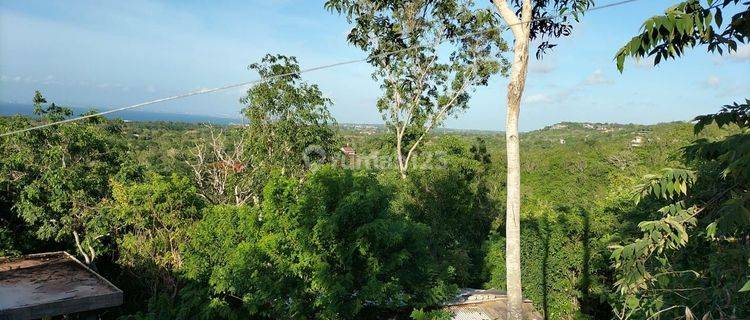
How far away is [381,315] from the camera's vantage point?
25.6ft

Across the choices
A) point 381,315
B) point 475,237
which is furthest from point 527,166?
point 381,315

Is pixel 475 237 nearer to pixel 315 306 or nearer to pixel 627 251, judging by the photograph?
pixel 315 306

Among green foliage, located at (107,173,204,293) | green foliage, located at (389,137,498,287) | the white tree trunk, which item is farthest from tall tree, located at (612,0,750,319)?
green foliage, located at (389,137,498,287)

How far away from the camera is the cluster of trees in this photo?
Answer: 292 centimetres

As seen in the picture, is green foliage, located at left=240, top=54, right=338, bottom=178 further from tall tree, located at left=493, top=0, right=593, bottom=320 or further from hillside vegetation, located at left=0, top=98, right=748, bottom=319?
tall tree, located at left=493, top=0, right=593, bottom=320

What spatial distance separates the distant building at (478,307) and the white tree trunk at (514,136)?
12.1ft

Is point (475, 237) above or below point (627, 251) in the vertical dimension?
below

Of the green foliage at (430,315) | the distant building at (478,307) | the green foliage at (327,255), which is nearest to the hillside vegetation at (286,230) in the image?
the green foliage at (327,255)

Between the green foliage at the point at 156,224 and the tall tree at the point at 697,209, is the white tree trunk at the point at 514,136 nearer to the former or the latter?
the tall tree at the point at 697,209

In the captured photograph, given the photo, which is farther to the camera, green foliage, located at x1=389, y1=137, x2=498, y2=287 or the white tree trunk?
green foliage, located at x1=389, y1=137, x2=498, y2=287

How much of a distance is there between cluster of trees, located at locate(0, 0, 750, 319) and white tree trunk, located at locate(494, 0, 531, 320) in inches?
0.6

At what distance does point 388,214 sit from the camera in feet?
23.2

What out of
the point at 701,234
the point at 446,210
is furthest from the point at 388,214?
the point at 446,210

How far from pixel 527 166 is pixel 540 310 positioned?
24.1 metres
